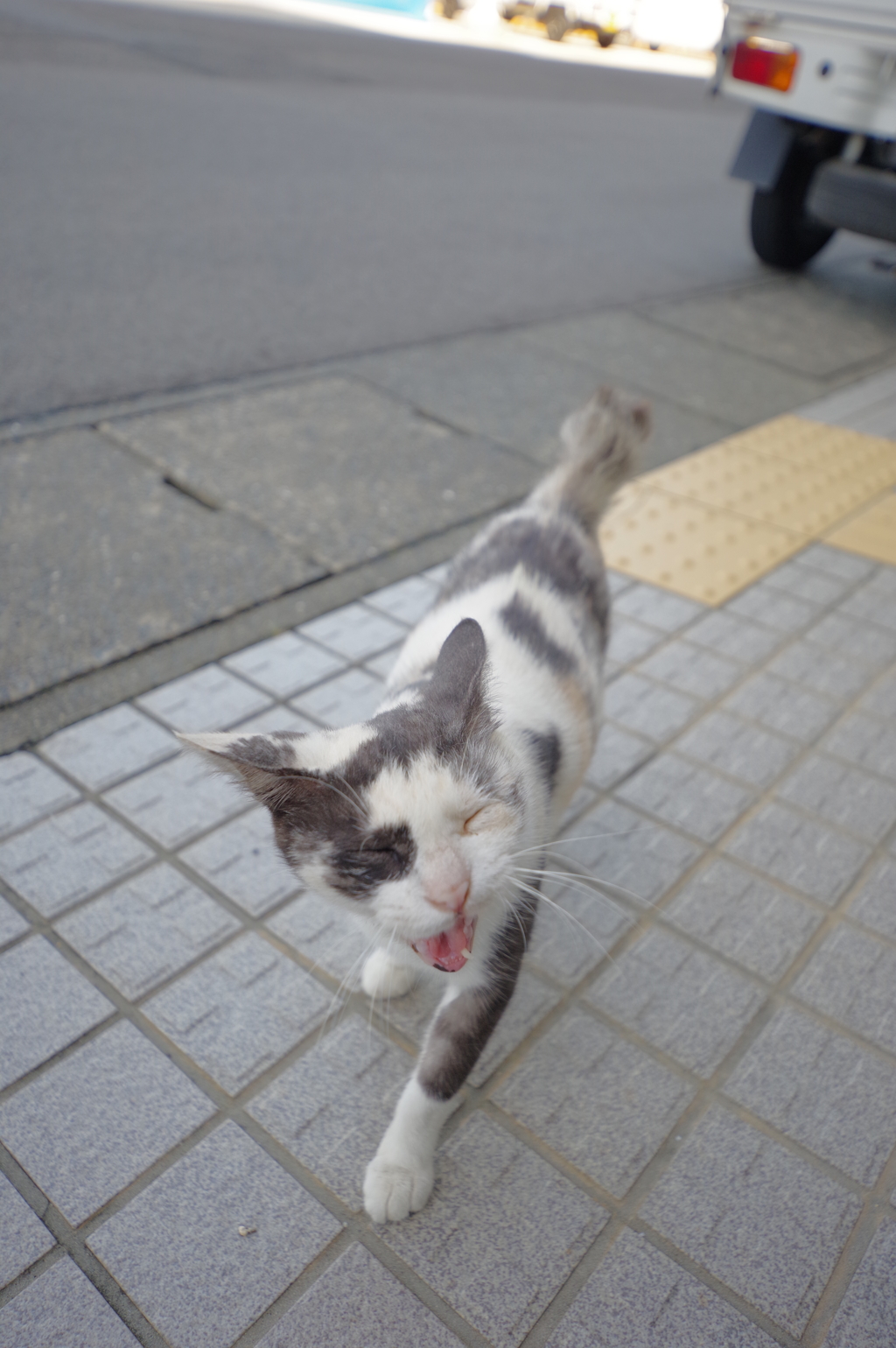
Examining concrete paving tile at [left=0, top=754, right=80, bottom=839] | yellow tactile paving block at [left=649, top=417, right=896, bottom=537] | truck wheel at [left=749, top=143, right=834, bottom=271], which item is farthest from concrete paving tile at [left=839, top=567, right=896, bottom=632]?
truck wheel at [left=749, top=143, right=834, bottom=271]

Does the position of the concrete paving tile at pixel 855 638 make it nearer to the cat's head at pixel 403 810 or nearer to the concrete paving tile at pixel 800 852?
the concrete paving tile at pixel 800 852

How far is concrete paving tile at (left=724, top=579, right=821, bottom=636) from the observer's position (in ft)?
12.0

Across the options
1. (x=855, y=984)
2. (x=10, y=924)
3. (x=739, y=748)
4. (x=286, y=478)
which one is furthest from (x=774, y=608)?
(x=10, y=924)

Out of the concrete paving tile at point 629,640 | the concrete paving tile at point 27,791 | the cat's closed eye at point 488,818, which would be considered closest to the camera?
the cat's closed eye at point 488,818

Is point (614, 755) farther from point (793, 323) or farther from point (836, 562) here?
point (793, 323)

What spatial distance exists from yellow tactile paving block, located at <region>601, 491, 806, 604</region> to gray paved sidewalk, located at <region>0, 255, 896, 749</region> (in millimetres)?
524

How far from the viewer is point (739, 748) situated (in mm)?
3045

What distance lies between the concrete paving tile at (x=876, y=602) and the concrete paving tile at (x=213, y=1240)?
2919 mm

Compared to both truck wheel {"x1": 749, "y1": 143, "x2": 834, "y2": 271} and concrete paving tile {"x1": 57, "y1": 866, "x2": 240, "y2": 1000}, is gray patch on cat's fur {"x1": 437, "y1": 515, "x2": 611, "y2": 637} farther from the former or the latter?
truck wheel {"x1": 749, "y1": 143, "x2": 834, "y2": 271}

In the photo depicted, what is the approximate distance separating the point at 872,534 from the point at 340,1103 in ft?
11.2

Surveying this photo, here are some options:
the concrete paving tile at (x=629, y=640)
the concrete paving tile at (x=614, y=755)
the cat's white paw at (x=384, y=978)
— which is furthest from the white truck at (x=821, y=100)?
the cat's white paw at (x=384, y=978)

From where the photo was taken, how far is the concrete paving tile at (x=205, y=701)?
2891 millimetres

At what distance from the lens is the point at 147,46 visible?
11.6 metres

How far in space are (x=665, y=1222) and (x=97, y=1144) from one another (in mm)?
1114
